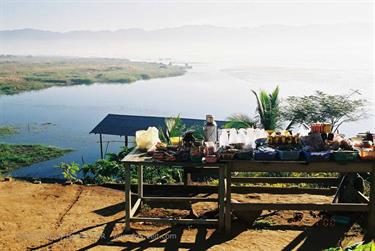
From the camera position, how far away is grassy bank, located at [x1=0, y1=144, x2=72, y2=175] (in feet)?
79.6

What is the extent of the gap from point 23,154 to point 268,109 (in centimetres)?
1843

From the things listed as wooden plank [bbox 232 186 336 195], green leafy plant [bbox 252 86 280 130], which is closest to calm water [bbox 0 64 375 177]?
green leafy plant [bbox 252 86 280 130]

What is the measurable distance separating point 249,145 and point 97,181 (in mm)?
5084

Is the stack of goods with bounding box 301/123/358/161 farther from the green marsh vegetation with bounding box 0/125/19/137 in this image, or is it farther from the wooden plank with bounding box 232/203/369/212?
the green marsh vegetation with bounding box 0/125/19/137

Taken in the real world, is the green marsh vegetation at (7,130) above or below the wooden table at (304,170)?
below

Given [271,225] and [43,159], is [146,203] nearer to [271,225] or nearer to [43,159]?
[271,225]

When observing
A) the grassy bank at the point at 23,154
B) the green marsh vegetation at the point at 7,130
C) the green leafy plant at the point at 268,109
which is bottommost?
the green marsh vegetation at the point at 7,130

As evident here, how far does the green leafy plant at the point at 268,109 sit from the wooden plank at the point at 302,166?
7564 millimetres

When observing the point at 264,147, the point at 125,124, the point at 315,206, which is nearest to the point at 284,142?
the point at 264,147

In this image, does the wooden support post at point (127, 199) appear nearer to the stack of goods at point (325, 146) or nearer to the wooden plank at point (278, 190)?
the wooden plank at point (278, 190)

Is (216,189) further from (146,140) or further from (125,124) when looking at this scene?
(125,124)

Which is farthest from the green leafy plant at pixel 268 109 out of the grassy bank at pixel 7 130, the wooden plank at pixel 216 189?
the grassy bank at pixel 7 130

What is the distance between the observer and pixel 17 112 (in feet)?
179

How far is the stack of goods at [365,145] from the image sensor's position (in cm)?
558
